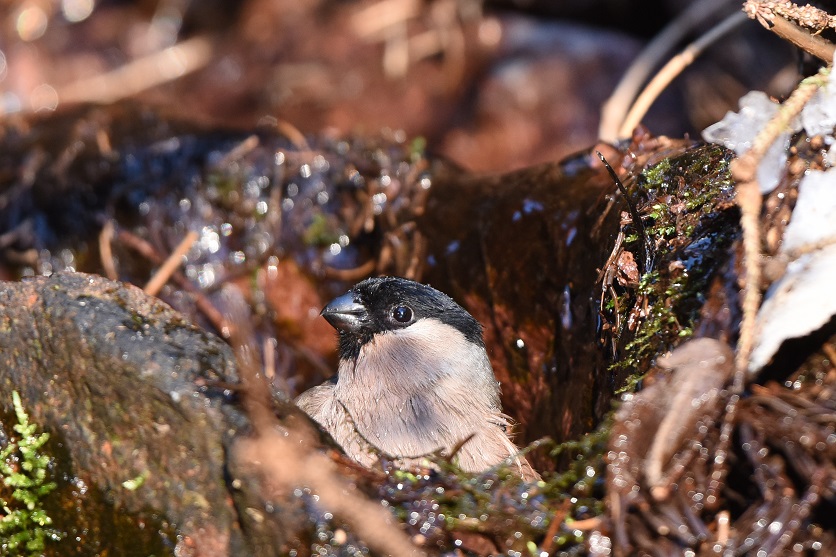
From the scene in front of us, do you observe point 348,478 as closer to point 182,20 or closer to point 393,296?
point 393,296

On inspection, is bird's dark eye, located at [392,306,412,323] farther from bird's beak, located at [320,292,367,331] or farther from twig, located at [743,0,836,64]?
twig, located at [743,0,836,64]

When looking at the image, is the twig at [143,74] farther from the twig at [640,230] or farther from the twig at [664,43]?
the twig at [640,230]

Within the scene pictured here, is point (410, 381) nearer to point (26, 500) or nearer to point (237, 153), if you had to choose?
point (26, 500)

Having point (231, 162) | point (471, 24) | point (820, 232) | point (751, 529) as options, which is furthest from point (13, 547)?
point (471, 24)

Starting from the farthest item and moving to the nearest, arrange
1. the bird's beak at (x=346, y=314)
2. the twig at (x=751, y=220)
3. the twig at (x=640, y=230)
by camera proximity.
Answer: the bird's beak at (x=346, y=314)
the twig at (x=640, y=230)
the twig at (x=751, y=220)

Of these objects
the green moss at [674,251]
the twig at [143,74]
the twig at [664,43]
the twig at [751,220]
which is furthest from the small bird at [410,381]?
the twig at [143,74]
